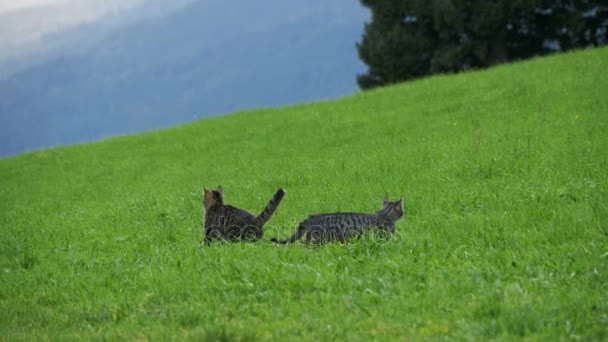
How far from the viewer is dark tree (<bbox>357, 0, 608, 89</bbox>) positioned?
4081cm

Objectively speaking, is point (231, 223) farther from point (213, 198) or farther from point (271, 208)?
point (271, 208)

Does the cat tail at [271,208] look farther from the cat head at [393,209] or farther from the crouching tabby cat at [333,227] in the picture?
the cat head at [393,209]

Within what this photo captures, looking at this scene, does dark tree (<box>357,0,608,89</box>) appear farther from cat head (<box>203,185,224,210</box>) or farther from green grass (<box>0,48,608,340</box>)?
cat head (<box>203,185,224,210</box>)

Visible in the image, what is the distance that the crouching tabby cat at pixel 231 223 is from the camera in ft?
37.2

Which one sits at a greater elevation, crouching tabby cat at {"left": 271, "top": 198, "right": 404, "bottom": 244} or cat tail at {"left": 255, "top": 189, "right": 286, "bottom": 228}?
cat tail at {"left": 255, "top": 189, "right": 286, "bottom": 228}

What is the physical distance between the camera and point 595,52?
29.8 meters

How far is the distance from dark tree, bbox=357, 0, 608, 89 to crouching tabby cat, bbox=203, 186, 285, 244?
31177 millimetres

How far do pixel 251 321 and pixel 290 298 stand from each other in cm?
71

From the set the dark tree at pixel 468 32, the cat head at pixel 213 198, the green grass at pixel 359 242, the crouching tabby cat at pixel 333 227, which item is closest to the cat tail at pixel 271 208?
the crouching tabby cat at pixel 333 227

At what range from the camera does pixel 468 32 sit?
42594 mm

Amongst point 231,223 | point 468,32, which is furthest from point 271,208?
point 468,32

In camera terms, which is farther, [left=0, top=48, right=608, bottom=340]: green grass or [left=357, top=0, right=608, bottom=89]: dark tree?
[left=357, top=0, right=608, bottom=89]: dark tree

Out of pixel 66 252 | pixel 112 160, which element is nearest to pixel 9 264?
pixel 66 252

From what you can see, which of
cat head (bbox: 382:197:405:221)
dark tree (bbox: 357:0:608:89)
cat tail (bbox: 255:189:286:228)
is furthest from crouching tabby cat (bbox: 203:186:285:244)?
dark tree (bbox: 357:0:608:89)
